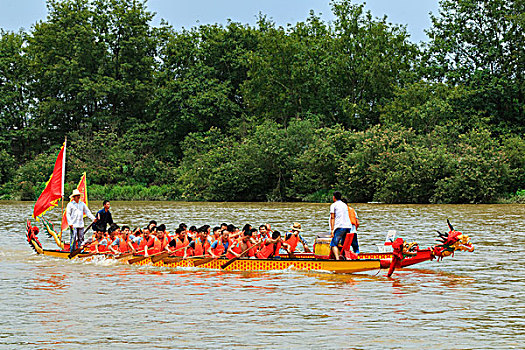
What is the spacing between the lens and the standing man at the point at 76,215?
2203cm

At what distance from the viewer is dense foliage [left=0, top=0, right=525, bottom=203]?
54.0 metres

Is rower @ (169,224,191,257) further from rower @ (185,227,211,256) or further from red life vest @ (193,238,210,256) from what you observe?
red life vest @ (193,238,210,256)

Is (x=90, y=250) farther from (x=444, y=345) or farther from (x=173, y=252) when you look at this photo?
(x=444, y=345)

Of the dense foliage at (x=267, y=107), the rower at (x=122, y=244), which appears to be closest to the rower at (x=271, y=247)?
the rower at (x=122, y=244)

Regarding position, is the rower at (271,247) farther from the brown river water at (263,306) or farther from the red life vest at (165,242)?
the red life vest at (165,242)

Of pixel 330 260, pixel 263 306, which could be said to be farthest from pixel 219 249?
pixel 263 306

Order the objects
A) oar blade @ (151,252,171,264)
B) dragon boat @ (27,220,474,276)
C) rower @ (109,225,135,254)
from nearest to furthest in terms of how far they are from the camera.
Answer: dragon boat @ (27,220,474,276) → oar blade @ (151,252,171,264) → rower @ (109,225,135,254)

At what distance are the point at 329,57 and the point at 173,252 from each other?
151 ft

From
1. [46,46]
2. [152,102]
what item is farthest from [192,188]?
[46,46]

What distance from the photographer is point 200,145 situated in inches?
2608

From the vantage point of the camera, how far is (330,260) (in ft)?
59.0

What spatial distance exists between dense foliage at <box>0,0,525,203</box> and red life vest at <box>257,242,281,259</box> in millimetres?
32682

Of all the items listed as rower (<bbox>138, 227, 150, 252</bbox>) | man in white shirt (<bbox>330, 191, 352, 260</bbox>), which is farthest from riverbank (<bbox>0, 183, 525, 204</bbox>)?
man in white shirt (<bbox>330, 191, 352, 260</bbox>)

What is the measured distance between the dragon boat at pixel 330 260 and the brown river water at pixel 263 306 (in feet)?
0.87
